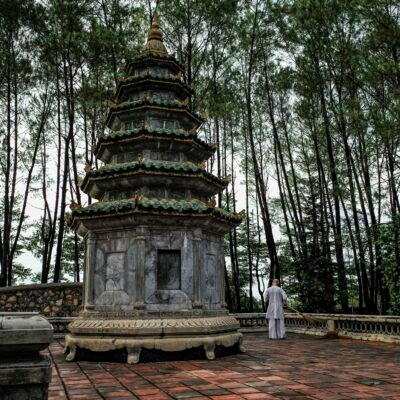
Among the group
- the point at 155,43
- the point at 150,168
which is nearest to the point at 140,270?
the point at 150,168

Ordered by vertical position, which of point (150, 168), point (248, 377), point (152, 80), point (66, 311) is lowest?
point (248, 377)

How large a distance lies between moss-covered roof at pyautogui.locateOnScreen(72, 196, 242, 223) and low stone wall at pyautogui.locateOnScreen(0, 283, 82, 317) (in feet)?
26.2

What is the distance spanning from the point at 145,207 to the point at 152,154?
178 centimetres

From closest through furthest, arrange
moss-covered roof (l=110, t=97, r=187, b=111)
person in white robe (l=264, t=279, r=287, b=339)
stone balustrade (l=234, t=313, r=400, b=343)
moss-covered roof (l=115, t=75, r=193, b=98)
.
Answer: moss-covered roof (l=110, t=97, r=187, b=111) → moss-covered roof (l=115, t=75, r=193, b=98) → stone balustrade (l=234, t=313, r=400, b=343) → person in white robe (l=264, t=279, r=287, b=339)

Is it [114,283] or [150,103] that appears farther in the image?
[150,103]

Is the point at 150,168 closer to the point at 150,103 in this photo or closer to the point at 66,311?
the point at 150,103

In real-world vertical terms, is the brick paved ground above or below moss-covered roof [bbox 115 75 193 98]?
below

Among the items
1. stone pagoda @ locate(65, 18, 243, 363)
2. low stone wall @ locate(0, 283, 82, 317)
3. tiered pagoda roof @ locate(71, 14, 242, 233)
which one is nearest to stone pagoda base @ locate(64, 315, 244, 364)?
stone pagoda @ locate(65, 18, 243, 363)

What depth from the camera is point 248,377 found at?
634cm

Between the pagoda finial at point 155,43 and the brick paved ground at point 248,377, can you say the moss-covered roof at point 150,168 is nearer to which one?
the pagoda finial at point 155,43

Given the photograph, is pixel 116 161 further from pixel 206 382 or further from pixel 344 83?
pixel 344 83

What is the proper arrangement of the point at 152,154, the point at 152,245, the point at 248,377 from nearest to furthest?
the point at 248,377 < the point at 152,245 < the point at 152,154

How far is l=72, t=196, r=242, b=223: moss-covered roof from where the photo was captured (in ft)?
28.6

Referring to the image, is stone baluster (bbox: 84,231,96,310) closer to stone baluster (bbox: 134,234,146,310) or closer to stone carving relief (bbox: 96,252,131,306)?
stone carving relief (bbox: 96,252,131,306)
